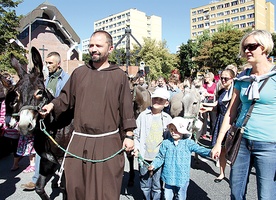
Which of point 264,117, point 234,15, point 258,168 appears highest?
point 234,15

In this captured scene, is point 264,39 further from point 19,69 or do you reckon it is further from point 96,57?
point 19,69

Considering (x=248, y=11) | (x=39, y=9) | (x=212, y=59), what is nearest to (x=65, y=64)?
(x=39, y=9)

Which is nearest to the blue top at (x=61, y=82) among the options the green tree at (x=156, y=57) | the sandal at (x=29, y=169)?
the sandal at (x=29, y=169)

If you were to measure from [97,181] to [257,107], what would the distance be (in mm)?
1795

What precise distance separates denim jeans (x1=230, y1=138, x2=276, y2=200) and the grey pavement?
1.92m

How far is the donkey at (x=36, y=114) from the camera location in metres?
2.80

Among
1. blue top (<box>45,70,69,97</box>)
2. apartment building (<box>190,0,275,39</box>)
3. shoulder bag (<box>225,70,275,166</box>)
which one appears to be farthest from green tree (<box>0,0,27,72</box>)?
apartment building (<box>190,0,275,39</box>)

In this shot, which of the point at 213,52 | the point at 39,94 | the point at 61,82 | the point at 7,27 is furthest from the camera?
the point at 213,52

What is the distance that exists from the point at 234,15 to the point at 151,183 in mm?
113459

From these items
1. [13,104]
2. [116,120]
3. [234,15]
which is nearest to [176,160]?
[116,120]

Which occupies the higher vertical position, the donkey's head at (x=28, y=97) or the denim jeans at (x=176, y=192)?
the donkey's head at (x=28, y=97)

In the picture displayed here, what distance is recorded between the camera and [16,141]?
6309mm

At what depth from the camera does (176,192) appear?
11.9 ft

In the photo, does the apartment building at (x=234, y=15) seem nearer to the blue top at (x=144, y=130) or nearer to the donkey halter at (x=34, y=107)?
the blue top at (x=144, y=130)
